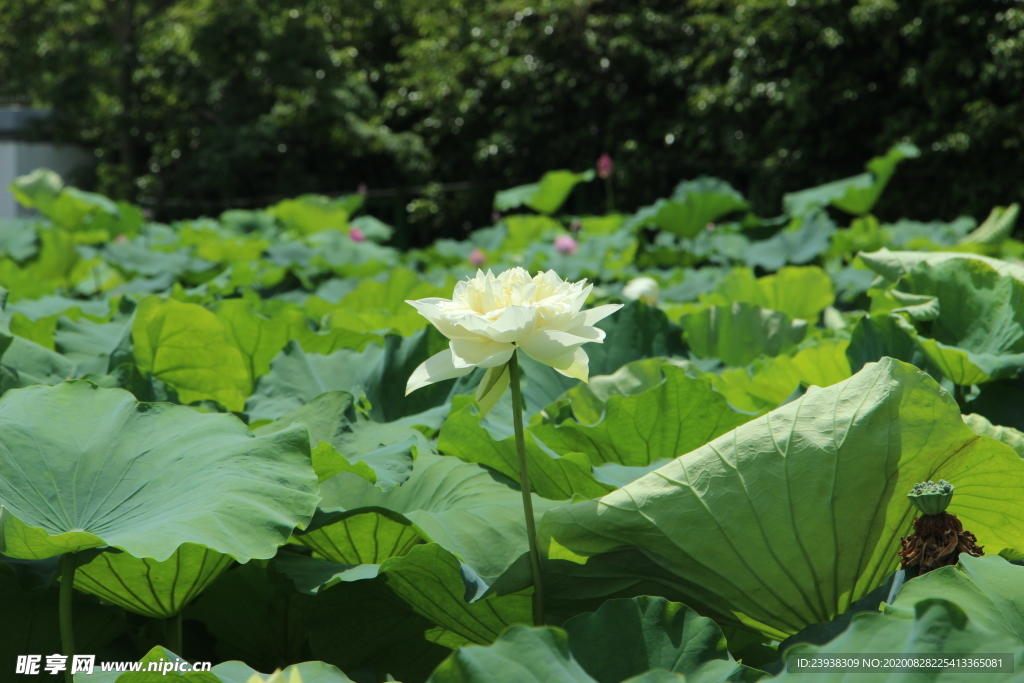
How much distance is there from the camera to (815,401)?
64 cm

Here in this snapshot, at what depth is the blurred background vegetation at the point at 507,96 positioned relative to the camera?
6410 millimetres

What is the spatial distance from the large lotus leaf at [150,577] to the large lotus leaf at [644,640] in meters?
0.29

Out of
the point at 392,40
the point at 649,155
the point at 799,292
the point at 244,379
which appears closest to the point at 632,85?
the point at 649,155

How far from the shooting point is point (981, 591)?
1.79 feet

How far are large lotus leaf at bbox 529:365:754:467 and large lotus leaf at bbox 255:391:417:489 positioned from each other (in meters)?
0.13

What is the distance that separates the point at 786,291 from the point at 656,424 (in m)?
0.91

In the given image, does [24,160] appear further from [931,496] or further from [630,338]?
[931,496]

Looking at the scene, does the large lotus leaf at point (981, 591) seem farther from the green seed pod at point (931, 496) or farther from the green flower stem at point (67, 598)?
the green flower stem at point (67, 598)

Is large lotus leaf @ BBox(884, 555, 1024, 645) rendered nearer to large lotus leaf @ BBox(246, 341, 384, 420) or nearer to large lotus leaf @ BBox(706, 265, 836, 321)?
large lotus leaf @ BBox(246, 341, 384, 420)

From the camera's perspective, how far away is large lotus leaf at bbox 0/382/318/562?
596mm

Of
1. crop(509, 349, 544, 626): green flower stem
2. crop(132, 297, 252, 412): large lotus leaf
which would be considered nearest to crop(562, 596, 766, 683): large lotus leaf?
crop(509, 349, 544, 626): green flower stem

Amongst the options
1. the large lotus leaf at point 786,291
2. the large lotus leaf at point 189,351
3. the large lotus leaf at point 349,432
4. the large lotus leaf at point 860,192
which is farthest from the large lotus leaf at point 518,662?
the large lotus leaf at point 860,192

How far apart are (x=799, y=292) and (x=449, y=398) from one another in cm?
89

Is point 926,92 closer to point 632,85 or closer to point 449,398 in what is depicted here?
point 632,85
